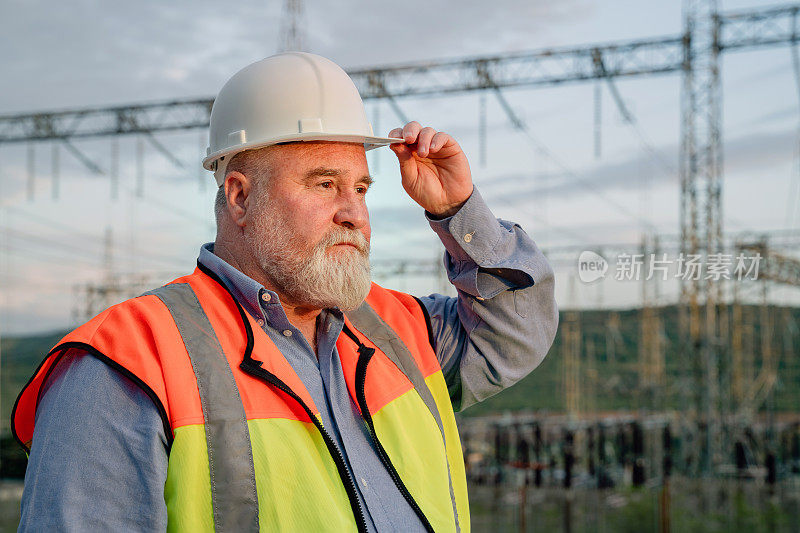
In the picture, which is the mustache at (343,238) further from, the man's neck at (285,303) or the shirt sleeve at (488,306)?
the shirt sleeve at (488,306)

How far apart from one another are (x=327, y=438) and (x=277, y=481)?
158 millimetres

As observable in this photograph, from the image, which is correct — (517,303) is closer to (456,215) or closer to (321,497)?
(456,215)

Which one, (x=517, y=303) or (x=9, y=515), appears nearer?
(x=517, y=303)

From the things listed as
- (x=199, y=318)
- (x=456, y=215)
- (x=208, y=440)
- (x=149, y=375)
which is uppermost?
(x=456, y=215)

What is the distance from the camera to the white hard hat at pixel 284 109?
192cm

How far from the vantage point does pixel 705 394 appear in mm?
15211

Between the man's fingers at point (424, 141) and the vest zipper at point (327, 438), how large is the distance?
71cm

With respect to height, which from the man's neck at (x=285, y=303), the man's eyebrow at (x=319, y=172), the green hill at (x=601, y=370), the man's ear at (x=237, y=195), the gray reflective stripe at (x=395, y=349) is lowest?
the green hill at (x=601, y=370)

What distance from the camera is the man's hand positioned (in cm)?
210

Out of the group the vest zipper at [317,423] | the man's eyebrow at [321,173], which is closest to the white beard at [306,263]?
the man's eyebrow at [321,173]

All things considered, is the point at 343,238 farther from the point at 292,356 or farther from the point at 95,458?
Answer: the point at 95,458

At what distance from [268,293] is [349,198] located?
11.8 inches

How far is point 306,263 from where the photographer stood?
6.18 feet

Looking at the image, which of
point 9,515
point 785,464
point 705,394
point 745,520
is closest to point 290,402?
point 705,394
